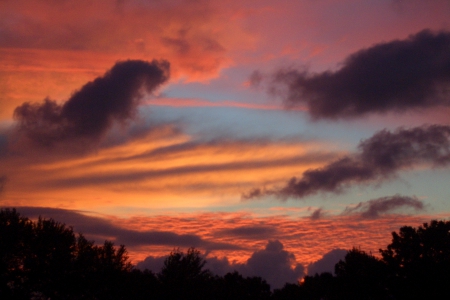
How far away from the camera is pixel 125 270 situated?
7638cm

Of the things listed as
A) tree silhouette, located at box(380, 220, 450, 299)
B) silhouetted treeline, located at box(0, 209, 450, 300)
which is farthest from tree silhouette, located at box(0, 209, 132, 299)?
tree silhouette, located at box(380, 220, 450, 299)

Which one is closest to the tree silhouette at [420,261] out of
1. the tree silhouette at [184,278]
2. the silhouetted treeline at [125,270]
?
the silhouetted treeline at [125,270]

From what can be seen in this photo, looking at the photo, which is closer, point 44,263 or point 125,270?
point 44,263

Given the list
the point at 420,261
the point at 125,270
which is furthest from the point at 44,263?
the point at 420,261

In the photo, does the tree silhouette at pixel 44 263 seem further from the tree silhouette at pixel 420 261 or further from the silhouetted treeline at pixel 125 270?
the tree silhouette at pixel 420 261

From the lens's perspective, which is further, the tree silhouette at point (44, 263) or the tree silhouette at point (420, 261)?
the tree silhouette at point (420, 261)

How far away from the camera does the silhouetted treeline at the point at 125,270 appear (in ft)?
199

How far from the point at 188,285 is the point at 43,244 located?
20.3m

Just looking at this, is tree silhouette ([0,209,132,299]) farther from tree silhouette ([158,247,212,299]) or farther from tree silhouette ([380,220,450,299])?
tree silhouette ([380,220,450,299])

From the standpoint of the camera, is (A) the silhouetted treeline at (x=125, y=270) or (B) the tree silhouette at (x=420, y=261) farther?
(B) the tree silhouette at (x=420, y=261)

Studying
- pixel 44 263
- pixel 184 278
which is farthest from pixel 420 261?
pixel 44 263

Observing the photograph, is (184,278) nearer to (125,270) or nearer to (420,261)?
(125,270)

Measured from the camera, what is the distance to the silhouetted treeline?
199 feet

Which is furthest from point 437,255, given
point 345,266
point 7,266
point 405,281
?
point 7,266
